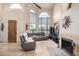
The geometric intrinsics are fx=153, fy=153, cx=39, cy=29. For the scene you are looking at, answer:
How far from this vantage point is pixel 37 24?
357 centimetres

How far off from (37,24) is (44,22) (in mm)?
172

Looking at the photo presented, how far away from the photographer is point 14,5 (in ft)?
11.5

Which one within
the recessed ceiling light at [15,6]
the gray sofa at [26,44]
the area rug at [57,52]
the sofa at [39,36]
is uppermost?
the recessed ceiling light at [15,6]

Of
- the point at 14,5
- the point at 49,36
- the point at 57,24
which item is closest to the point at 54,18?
the point at 57,24

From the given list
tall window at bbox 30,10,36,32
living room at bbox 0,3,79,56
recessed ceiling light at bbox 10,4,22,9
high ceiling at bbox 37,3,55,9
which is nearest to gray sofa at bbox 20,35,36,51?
living room at bbox 0,3,79,56

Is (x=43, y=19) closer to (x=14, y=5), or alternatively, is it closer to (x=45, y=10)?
(x=45, y=10)

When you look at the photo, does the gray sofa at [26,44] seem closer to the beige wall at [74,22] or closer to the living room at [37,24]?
the living room at [37,24]

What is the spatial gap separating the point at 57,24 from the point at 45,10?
428mm

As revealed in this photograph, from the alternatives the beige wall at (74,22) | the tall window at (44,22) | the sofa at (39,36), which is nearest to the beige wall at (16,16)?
the tall window at (44,22)

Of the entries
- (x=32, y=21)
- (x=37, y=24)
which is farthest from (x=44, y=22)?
(x=32, y=21)

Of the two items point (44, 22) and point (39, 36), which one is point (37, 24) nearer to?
point (44, 22)

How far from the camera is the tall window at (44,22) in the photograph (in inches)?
140

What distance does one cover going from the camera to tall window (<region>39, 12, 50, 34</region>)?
140 inches

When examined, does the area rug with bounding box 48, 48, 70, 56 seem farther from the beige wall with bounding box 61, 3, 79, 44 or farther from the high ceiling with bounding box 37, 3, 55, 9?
the high ceiling with bounding box 37, 3, 55, 9
